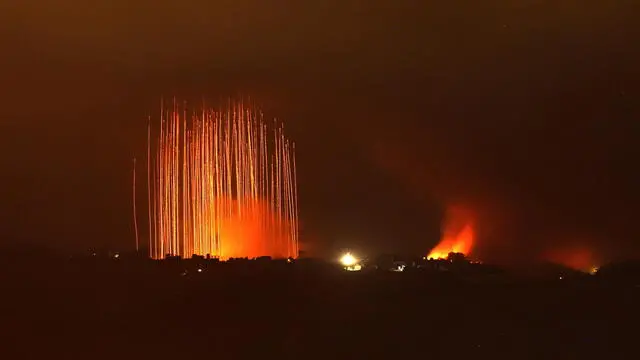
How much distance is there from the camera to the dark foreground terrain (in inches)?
568

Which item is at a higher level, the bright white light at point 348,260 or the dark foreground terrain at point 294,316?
the bright white light at point 348,260

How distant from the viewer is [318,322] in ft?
56.0

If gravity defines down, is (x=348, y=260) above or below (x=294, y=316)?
above

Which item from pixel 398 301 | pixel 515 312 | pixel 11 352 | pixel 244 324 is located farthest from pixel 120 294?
pixel 515 312

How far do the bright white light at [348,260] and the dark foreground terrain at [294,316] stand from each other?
917cm

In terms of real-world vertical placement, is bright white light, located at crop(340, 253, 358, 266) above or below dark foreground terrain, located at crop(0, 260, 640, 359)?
above

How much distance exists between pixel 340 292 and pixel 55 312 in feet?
26.7

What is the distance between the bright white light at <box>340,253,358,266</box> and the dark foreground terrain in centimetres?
917

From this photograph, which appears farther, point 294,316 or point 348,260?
point 348,260

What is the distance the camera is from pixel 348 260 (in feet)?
118

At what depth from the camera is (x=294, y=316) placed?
17578mm

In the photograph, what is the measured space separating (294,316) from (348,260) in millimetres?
18388

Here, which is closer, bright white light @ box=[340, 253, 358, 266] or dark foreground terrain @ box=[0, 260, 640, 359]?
dark foreground terrain @ box=[0, 260, 640, 359]

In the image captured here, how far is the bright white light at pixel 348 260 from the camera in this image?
34562 mm
